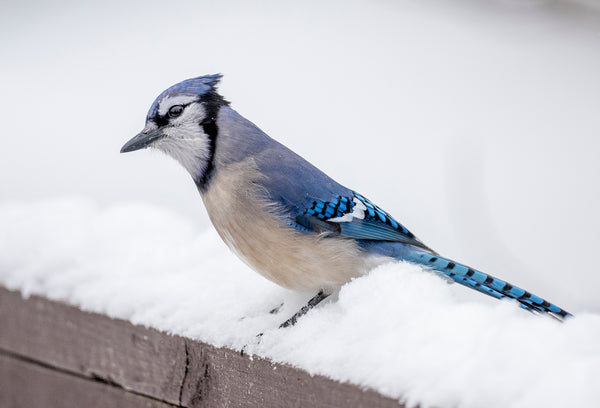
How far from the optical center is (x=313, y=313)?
1.31 meters

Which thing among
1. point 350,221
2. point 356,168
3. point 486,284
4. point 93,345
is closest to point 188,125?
point 350,221

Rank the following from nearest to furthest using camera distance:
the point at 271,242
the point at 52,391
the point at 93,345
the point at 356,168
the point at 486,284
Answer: the point at 486,284, the point at 271,242, the point at 93,345, the point at 52,391, the point at 356,168

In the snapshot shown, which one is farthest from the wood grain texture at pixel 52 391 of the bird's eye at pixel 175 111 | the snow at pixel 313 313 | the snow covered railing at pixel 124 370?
the bird's eye at pixel 175 111

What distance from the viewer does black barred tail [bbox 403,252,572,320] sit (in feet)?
3.91

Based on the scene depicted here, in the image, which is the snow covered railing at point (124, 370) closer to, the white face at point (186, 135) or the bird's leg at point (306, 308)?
the bird's leg at point (306, 308)

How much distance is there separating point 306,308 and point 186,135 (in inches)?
17.2

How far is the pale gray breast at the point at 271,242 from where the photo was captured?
54.4 inches

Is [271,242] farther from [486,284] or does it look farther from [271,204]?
[486,284]

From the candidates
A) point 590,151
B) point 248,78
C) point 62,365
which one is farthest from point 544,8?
point 62,365

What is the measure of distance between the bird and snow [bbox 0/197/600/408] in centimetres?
10

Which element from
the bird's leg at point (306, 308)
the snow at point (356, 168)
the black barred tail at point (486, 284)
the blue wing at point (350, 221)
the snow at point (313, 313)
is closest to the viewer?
the snow at point (313, 313)

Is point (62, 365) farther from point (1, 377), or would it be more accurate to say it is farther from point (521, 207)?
point (521, 207)

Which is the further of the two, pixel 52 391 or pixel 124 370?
pixel 52 391

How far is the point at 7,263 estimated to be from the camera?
5.63 feet
